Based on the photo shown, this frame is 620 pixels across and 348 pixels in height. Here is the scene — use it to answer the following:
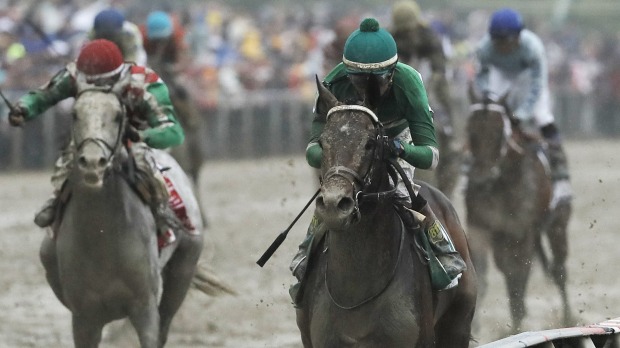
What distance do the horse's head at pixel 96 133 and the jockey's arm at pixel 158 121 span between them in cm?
44

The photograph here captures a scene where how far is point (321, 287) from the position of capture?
6.55m

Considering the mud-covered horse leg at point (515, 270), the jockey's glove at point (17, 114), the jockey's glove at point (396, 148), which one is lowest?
the mud-covered horse leg at point (515, 270)

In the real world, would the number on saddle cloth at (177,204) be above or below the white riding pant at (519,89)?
above

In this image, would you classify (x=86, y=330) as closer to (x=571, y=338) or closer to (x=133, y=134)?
(x=133, y=134)

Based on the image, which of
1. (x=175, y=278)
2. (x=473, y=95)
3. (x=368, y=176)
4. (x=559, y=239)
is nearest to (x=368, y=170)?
(x=368, y=176)

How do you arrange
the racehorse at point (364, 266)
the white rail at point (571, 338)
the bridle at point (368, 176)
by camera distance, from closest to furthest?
the bridle at point (368, 176) → the racehorse at point (364, 266) → the white rail at point (571, 338)

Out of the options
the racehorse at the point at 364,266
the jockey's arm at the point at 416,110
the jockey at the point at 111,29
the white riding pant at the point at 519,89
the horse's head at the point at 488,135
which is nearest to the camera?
the racehorse at the point at 364,266

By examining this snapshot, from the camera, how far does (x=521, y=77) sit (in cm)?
1235

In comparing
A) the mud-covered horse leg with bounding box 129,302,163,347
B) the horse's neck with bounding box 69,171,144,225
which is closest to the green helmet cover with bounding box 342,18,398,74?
the horse's neck with bounding box 69,171,144,225

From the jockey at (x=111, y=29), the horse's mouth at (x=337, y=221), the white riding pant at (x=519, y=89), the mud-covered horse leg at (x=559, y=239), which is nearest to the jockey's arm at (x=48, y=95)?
the jockey at (x=111, y=29)

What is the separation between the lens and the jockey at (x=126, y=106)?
26.4ft

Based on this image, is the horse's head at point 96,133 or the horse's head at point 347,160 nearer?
the horse's head at point 347,160

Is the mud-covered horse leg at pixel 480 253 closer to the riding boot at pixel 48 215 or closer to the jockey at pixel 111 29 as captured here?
the jockey at pixel 111 29

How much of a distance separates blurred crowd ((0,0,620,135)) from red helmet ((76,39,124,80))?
18.6 feet
